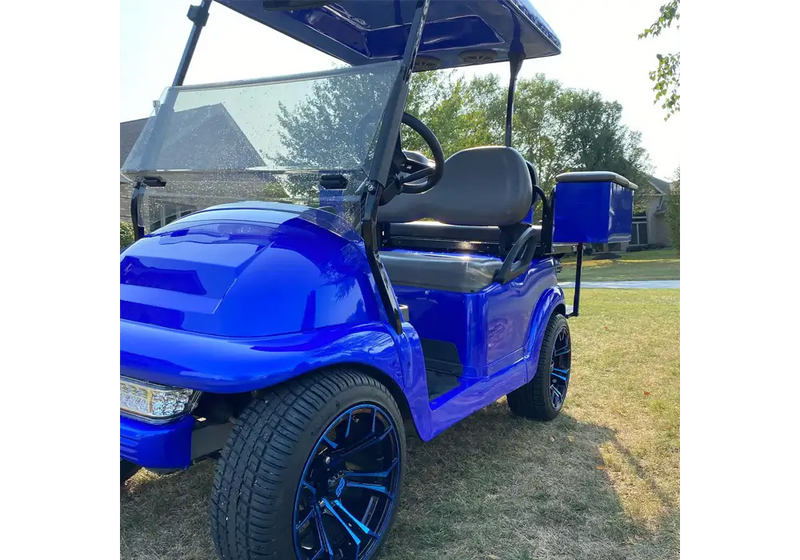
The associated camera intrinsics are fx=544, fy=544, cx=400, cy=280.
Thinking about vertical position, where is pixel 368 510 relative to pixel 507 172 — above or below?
below

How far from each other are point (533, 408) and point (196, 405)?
2241 mm

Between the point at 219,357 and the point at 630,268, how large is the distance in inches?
791

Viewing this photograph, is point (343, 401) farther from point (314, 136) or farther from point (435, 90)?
point (435, 90)

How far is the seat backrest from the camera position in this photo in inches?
129

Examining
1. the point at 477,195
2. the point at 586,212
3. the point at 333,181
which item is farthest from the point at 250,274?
the point at 586,212

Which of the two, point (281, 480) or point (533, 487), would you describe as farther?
point (533, 487)

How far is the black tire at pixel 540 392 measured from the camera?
3293 mm

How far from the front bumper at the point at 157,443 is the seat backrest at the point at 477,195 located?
2.24 m

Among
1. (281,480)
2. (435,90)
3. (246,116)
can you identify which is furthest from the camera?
(435,90)

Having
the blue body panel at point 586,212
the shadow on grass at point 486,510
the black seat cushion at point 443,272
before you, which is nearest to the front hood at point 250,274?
the black seat cushion at point 443,272

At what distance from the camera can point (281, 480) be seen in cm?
153
